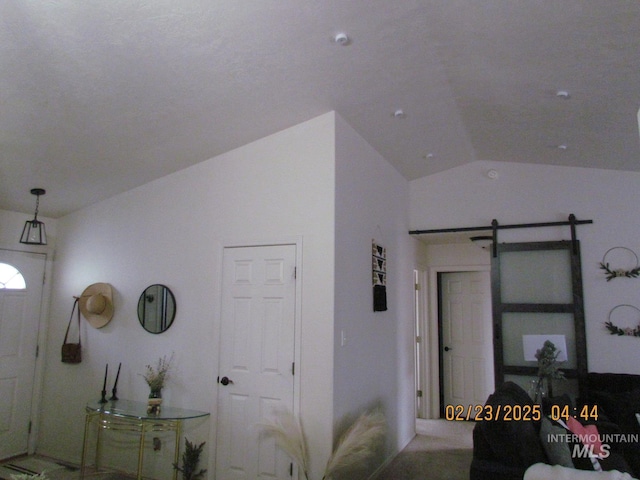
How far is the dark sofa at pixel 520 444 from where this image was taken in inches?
101

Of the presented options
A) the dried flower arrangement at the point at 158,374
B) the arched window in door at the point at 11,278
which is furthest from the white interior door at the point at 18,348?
the dried flower arrangement at the point at 158,374

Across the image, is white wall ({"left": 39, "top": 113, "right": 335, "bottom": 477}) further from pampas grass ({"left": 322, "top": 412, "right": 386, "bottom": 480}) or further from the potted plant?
pampas grass ({"left": 322, "top": 412, "right": 386, "bottom": 480})

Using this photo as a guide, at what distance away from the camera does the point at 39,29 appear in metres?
2.32

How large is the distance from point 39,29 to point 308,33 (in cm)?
138

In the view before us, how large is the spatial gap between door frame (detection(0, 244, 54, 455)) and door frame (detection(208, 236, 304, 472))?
7.13 ft

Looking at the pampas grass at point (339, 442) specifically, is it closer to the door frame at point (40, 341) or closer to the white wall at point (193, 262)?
the white wall at point (193, 262)

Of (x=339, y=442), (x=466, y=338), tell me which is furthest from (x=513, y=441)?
(x=466, y=338)

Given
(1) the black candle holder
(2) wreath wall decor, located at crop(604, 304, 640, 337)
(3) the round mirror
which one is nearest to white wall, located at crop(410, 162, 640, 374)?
(2) wreath wall decor, located at crop(604, 304, 640, 337)

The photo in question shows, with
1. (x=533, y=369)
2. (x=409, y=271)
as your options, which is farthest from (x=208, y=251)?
(x=533, y=369)

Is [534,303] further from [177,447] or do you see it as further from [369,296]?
[177,447]

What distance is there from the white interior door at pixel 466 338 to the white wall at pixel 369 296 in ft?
3.71

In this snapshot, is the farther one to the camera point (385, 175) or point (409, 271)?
point (409, 271)

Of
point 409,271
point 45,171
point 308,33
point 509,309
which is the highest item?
point 308,33

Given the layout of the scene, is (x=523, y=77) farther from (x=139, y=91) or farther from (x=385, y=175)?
(x=139, y=91)
